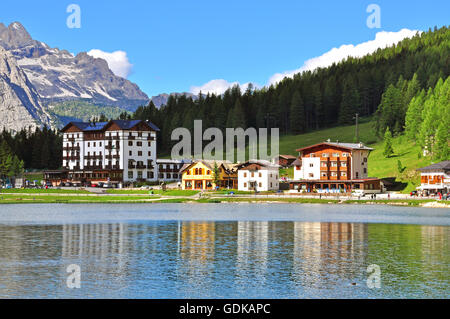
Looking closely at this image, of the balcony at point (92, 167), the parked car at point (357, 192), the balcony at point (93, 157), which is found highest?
the balcony at point (93, 157)

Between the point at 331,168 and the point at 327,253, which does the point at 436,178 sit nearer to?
the point at 331,168

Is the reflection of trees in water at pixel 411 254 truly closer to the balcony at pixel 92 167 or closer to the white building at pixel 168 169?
the white building at pixel 168 169

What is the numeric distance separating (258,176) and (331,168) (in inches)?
791

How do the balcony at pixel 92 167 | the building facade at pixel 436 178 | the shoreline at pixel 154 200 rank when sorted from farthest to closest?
the balcony at pixel 92 167 → the building facade at pixel 436 178 → the shoreline at pixel 154 200

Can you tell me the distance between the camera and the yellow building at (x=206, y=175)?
6476 inches

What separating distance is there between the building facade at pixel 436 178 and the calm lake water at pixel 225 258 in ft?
173

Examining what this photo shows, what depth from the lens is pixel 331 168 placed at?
146 metres

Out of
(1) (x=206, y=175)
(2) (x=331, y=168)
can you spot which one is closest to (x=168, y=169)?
(1) (x=206, y=175)

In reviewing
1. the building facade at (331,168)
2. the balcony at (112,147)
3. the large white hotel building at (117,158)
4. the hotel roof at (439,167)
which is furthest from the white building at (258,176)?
the balcony at (112,147)
